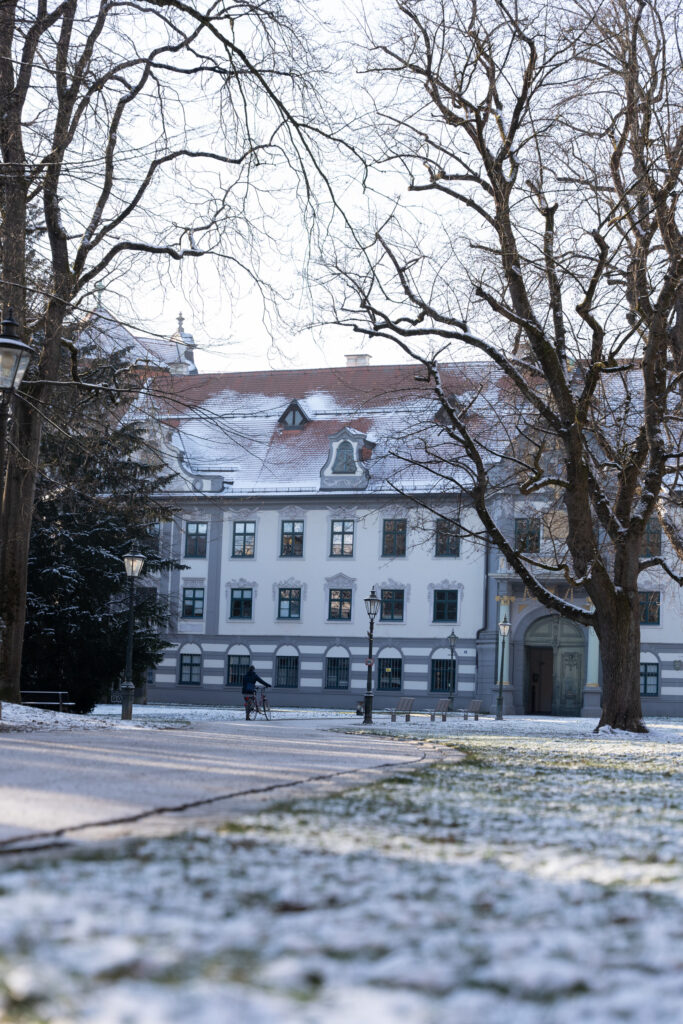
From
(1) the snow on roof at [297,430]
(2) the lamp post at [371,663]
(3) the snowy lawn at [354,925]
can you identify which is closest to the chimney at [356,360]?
(1) the snow on roof at [297,430]

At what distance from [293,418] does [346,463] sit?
16.7 feet

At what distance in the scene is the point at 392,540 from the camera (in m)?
51.2

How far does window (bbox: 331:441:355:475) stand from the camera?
51594 mm

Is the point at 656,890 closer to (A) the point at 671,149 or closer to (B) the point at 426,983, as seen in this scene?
(B) the point at 426,983

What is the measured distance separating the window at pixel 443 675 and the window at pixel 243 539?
30.4ft

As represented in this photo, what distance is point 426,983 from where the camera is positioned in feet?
10.6

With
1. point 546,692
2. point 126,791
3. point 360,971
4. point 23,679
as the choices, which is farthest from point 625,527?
point 546,692

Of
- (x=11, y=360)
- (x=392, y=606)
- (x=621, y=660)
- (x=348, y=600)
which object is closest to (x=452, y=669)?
(x=392, y=606)

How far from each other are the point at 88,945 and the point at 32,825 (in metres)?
2.75

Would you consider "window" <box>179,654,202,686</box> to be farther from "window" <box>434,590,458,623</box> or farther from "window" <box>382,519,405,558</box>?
"window" <box>434,590,458,623</box>

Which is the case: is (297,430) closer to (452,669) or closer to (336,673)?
(336,673)

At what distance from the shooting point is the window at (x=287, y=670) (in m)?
51.2

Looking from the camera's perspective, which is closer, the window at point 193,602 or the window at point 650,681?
the window at point 650,681

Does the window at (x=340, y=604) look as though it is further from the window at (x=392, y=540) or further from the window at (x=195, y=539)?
the window at (x=195, y=539)
